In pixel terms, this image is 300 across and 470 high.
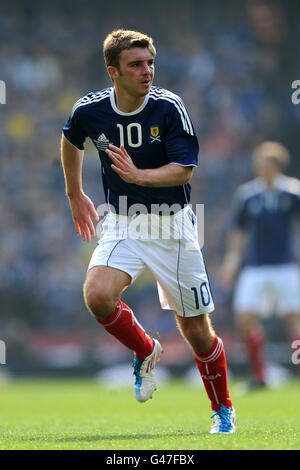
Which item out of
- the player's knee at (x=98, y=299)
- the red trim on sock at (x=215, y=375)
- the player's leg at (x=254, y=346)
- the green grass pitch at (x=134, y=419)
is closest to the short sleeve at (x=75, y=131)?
the player's knee at (x=98, y=299)

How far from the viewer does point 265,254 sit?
10172 mm

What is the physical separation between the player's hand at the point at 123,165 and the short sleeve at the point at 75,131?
561mm

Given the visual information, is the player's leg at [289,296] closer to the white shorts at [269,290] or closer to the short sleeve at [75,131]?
the white shorts at [269,290]

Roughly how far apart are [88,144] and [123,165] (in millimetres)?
11310

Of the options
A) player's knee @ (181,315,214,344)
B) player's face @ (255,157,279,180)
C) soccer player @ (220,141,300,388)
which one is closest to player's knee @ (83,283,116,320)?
player's knee @ (181,315,214,344)

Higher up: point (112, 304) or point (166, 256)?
point (166, 256)

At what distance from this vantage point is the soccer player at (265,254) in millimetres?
9922

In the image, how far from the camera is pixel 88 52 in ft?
54.2

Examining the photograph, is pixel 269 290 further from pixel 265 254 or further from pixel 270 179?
pixel 270 179

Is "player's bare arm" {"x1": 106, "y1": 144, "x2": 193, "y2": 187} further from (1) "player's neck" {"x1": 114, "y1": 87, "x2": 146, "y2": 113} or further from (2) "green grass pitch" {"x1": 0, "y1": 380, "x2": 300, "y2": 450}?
(2) "green grass pitch" {"x1": 0, "y1": 380, "x2": 300, "y2": 450}

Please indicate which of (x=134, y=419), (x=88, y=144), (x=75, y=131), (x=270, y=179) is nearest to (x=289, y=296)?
(x=270, y=179)

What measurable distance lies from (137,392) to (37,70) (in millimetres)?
12138

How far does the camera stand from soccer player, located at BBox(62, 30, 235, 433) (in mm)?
4914
